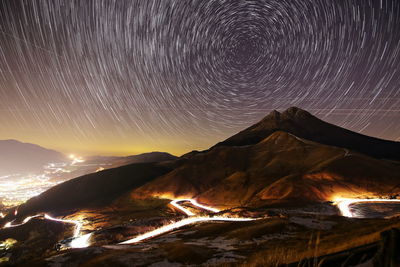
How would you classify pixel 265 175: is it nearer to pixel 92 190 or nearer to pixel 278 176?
pixel 278 176

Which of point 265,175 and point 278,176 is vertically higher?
point 265,175

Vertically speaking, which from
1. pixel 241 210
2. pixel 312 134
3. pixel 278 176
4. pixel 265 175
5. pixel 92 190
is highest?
pixel 312 134

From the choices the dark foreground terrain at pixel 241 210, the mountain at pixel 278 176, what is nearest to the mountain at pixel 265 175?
the mountain at pixel 278 176

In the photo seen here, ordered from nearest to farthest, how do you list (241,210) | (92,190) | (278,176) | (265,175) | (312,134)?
(241,210) < (278,176) < (265,175) < (92,190) < (312,134)

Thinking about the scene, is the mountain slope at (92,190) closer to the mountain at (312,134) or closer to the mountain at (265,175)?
the mountain at (265,175)

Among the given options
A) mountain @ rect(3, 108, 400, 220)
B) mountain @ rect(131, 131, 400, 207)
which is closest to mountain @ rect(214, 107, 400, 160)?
mountain @ rect(3, 108, 400, 220)

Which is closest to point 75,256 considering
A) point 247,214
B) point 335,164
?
point 247,214

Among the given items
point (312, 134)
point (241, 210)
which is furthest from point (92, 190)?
point (312, 134)

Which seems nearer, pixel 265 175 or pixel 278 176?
pixel 278 176

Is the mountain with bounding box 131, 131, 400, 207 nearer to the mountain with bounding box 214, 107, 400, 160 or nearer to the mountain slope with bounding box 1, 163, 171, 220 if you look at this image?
the mountain slope with bounding box 1, 163, 171, 220
